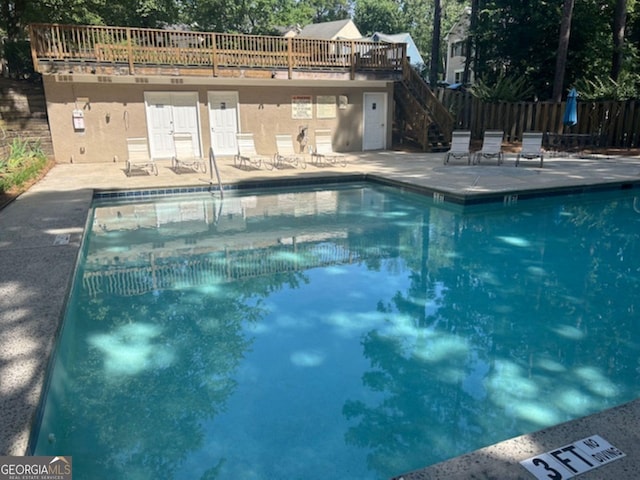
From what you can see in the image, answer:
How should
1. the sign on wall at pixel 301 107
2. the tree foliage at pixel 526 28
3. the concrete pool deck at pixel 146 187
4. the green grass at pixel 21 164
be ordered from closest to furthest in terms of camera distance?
the concrete pool deck at pixel 146 187 < the green grass at pixel 21 164 < the sign on wall at pixel 301 107 < the tree foliage at pixel 526 28

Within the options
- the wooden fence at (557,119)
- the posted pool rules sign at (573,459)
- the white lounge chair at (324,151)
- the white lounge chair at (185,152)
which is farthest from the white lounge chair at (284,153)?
the posted pool rules sign at (573,459)

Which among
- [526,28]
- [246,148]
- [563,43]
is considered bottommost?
[246,148]

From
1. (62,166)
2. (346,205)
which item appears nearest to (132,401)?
(346,205)

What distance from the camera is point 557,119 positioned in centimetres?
1583

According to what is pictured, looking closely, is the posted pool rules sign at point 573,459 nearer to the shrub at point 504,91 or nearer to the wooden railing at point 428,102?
the wooden railing at point 428,102

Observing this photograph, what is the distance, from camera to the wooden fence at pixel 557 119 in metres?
15.2

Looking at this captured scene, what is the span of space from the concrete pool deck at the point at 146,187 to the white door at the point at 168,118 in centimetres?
149

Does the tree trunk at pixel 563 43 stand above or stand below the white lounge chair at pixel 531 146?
above

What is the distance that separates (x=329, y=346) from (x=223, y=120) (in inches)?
477

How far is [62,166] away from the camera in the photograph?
42.5 feet

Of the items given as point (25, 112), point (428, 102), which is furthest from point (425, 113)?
point (25, 112)

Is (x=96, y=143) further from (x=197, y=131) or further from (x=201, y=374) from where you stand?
(x=201, y=374)

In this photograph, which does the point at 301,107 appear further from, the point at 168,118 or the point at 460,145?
the point at 460,145

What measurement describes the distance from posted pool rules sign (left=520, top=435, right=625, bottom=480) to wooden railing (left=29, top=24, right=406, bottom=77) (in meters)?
13.2
